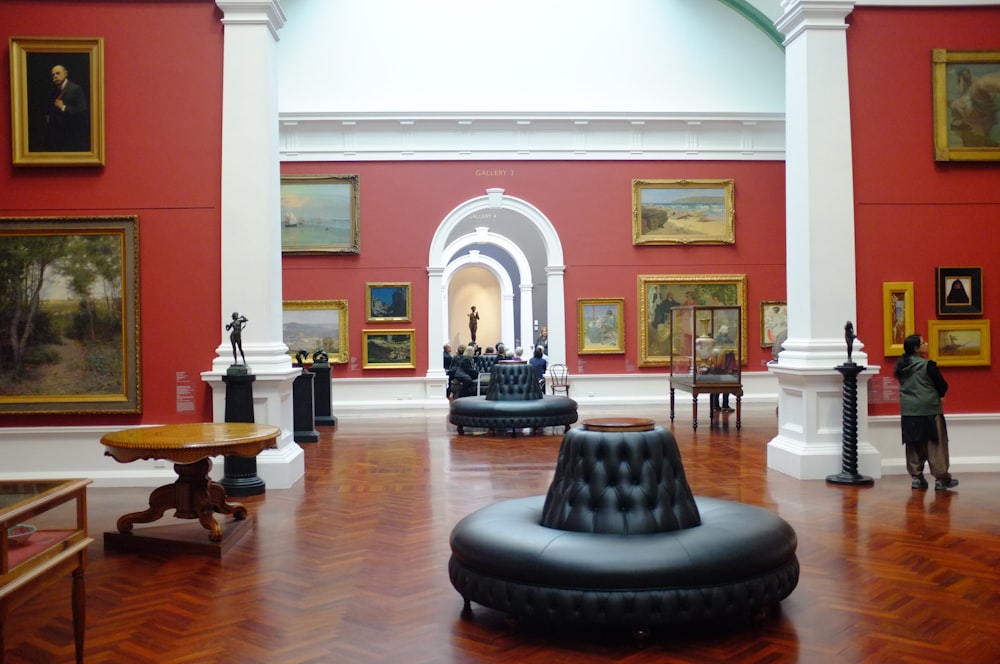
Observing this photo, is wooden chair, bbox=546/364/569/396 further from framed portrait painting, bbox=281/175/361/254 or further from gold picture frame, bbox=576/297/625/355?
framed portrait painting, bbox=281/175/361/254

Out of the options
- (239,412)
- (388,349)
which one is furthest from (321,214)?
(239,412)

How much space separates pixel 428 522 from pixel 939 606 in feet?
12.7

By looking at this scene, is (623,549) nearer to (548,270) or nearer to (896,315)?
(896,315)

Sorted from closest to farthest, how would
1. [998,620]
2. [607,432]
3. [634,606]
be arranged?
[634,606], [998,620], [607,432]

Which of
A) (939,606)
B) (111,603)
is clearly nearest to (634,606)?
(939,606)

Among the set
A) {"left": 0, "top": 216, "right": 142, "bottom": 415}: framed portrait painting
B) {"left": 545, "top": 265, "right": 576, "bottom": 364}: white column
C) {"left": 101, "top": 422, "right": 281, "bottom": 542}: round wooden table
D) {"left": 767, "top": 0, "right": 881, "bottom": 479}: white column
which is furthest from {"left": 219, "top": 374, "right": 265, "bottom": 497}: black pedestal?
{"left": 545, "top": 265, "right": 576, "bottom": 364}: white column

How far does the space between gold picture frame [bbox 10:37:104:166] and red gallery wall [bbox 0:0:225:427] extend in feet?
0.37

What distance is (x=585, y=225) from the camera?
1753 cm

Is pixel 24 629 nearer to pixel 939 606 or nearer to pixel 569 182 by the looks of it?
pixel 939 606

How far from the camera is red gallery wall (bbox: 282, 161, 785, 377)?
1727 centimetres

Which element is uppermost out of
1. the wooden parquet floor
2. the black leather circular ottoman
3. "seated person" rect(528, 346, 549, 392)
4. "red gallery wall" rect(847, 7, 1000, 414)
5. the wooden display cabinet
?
"red gallery wall" rect(847, 7, 1000, 414)

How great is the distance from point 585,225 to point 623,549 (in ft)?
45.0

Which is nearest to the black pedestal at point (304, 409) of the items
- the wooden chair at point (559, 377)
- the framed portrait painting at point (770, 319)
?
the wooden chair at point (559, 377)

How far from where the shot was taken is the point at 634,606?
13.6 feet
